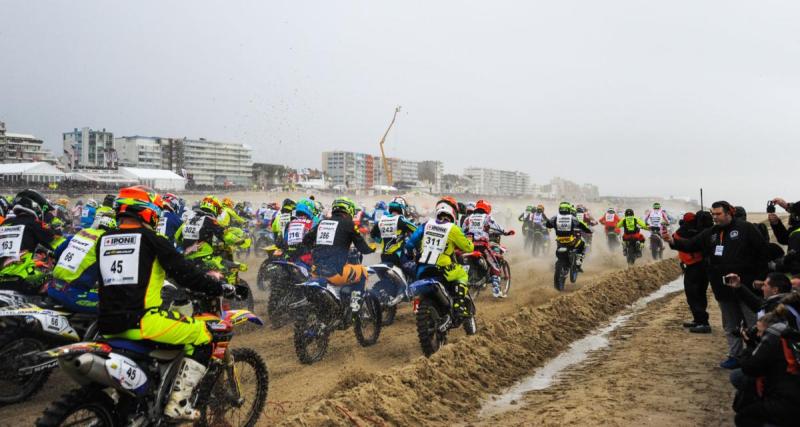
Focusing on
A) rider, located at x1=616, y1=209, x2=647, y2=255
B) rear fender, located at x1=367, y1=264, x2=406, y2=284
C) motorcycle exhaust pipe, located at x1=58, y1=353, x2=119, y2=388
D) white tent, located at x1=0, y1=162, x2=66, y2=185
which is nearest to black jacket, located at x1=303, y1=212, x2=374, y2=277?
rear fender, located at x1=367, y1=264, x2=406, y2=284

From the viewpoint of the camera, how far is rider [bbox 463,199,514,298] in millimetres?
13227

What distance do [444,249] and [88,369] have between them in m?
4.71

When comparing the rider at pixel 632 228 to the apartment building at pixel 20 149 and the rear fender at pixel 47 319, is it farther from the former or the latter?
the apartment building at pixel 20 149

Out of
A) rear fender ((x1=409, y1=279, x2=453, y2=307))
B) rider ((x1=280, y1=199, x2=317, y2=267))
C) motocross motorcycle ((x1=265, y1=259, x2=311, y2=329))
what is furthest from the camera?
rider ((x1=280, y1=199, x2=317, y2=267))

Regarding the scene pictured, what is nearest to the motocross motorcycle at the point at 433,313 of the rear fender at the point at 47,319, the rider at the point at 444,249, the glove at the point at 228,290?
the rider at the point at 444,249

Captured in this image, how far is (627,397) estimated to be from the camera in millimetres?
6465

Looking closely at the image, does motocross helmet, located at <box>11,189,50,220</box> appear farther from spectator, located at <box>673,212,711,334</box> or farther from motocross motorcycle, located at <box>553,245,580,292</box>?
motocross motorcycle, located at <box>553,245,580,292</box>

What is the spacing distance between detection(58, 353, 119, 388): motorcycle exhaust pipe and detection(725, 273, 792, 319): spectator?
204 inches

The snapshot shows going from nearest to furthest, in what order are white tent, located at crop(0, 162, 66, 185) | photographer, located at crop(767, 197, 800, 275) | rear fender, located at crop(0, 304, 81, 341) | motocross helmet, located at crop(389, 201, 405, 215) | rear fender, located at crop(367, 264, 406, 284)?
rear fender, located at crop(0, 304, 81, 341), photographer, located at crop(767, 197, 800, 275), rear fender, located at crop(367, 264, 406, 284), motocross helmet, located at crop(389, 201, 405, 215), white tent, located at crop(0, 162, 66, 185)

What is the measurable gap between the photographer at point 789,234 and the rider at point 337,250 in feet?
16.5

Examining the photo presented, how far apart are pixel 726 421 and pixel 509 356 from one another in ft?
9.13

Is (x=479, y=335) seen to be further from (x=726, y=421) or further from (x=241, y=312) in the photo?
(x=241, y=312)

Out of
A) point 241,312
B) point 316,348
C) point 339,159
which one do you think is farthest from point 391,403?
point 339,159

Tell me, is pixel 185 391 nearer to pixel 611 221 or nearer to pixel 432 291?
pixel 432 291
